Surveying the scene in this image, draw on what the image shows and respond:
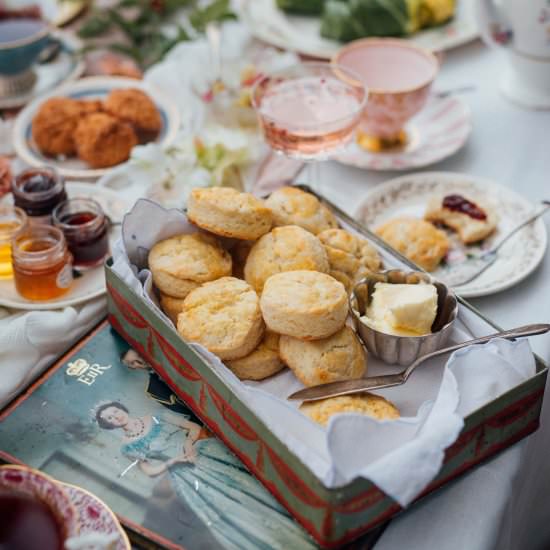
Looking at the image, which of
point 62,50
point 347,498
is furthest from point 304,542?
point 62,50

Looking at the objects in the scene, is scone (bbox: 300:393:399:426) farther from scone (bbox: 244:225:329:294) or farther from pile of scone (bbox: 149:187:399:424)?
scone (bbox: 244:225:329:294)

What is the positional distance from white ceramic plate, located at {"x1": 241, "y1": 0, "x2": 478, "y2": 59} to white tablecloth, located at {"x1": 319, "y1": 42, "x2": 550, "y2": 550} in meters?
0.05

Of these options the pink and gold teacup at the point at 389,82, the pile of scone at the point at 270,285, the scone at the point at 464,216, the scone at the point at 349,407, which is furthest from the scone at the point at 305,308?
the pink and gold teacup at the point at 389,82

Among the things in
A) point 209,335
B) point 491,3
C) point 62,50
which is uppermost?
point 491,3

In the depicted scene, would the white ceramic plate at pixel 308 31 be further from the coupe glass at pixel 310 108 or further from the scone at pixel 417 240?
the scone at pixel 417 240

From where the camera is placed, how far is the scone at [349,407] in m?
1.13

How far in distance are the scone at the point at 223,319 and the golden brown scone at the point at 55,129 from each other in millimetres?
807

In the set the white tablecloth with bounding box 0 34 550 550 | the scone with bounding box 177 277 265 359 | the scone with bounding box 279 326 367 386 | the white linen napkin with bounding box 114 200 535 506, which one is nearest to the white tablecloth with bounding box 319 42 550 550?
the white tablecloth with bounding box 0 34 550 550

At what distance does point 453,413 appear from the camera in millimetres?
1064

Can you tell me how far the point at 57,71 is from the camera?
2264mm

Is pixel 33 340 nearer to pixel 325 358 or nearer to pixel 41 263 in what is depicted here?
pixel 41 263

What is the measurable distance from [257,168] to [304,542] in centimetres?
103

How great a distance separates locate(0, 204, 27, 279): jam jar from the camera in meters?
1.52

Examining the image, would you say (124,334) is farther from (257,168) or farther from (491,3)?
(491,3)
